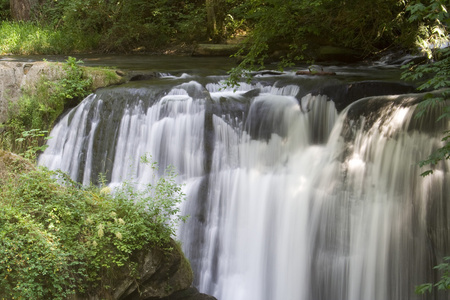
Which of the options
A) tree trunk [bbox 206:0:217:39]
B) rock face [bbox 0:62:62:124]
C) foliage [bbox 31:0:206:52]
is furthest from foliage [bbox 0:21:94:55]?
rock face [bbox 0:62:62:124]

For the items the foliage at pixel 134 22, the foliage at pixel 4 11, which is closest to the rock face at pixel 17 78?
the foliage at pixel 134 22

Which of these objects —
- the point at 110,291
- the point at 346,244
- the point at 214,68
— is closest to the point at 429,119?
the point at 346,244

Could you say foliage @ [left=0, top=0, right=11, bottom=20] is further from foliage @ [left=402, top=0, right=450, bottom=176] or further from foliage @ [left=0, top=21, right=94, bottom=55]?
foliage @ [left=402, top=0, right=450, bottom=176]

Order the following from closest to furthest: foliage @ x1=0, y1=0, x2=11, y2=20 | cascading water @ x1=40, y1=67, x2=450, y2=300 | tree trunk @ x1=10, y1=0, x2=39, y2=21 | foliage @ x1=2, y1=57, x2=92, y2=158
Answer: cascading water @ x1=40, y1=67, x2=450, y2=300 → foliage @ x1=2, y1=57, x2=92, y2=158 → tree trunk @ x1=10, y1=0, x2=39, y2=21 → foliage @ x1=0, y1=0, x2=11, y2=20

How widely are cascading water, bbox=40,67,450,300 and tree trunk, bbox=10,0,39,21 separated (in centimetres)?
A: 1297

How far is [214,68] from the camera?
42.7 ft

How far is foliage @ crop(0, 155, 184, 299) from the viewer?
17.0 feet

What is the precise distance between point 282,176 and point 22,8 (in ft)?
56.7

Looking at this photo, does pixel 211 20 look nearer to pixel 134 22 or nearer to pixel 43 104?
pixel 134 22

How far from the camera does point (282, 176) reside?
328 inches

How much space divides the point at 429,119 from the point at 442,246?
1601 mm

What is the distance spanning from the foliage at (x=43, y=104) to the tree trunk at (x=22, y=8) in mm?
11779

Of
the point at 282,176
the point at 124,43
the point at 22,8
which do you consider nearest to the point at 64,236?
the point at 282,176

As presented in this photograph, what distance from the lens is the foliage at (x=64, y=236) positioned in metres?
5.17
